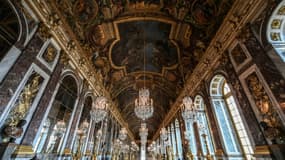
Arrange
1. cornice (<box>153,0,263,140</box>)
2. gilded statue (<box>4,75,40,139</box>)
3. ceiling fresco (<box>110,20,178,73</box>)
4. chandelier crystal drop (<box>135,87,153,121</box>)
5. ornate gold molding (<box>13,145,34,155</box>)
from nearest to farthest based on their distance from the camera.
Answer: gilded statue (<box>4,75,40,139</box>) → ornate gold molding (<box>13,145,34,155</box>) → cornice (<box>153,0,263,140</box>) → chandelier crystal drop (<box>135,87,153,121</box>) → ceiling fresco (<box>110,20,178,73</box>)

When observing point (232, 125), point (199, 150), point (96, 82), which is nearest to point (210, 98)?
point (232, 125)

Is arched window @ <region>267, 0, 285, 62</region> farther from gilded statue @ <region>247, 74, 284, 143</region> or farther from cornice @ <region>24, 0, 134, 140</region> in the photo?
cornice @ <region>24, 0, 134, 140</region>

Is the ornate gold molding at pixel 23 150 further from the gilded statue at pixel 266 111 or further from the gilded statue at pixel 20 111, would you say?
the gilded statue at pixel 266 111

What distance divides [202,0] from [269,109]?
544 centimetres

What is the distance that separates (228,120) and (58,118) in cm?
784

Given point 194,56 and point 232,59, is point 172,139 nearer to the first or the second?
point 194,56

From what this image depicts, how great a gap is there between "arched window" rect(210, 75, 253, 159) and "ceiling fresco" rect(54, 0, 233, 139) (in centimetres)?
231

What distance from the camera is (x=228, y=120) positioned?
6047mm

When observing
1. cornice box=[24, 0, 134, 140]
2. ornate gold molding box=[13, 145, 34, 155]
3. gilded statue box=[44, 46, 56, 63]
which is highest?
cornice box=[24, 0, 134, 140]

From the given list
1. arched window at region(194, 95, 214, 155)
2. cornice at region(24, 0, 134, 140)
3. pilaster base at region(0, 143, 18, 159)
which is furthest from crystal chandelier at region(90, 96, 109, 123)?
arched window at region(194, 95, 214, 155)

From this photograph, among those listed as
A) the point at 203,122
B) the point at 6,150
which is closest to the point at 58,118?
the point at 6,150

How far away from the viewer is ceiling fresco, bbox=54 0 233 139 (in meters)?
6.24

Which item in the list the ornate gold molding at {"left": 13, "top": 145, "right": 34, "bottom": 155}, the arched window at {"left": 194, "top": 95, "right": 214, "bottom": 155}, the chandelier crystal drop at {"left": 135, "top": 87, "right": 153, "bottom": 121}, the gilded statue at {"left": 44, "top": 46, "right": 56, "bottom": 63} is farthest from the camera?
the arched window at {"left": 194, "top": 95, "right": 214, "bottom": 155}

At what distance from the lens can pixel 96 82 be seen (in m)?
9.20
